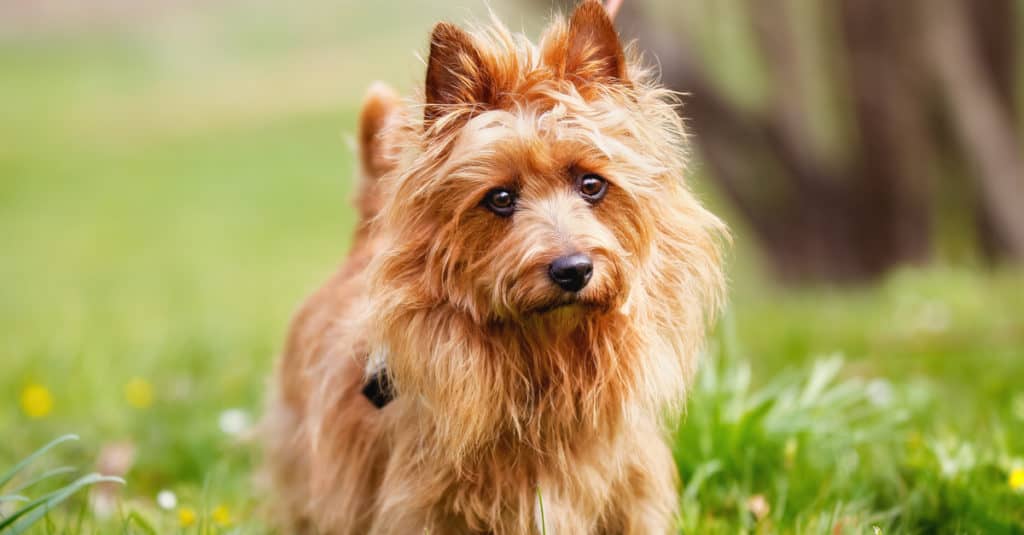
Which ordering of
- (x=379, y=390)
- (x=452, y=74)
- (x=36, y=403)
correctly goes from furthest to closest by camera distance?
(x=36, y=403)
(x=379, y=390)
(x=452, y=74)

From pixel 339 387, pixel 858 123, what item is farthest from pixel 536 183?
pixel 858 123

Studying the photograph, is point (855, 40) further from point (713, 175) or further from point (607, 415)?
point (607, 415)

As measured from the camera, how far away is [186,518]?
339 cm

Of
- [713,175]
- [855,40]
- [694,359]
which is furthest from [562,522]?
[713,175]

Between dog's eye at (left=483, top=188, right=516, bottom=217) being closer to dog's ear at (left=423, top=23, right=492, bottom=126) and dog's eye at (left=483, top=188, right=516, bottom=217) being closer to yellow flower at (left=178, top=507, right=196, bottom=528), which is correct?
dog's ear at (left=423, top=23, right=492, bottom=126)

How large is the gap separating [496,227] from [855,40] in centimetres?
607

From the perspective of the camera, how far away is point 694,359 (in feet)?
9.70

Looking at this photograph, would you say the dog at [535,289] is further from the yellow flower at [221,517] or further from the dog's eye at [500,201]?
the yellow flower at [221,517]

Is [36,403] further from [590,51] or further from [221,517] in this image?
[590,51]

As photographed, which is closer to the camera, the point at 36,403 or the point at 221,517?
the point at 221,517

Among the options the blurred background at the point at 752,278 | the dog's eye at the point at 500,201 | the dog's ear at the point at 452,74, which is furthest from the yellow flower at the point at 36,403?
the dog's eye at the point at 500,201

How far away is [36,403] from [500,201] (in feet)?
10.2

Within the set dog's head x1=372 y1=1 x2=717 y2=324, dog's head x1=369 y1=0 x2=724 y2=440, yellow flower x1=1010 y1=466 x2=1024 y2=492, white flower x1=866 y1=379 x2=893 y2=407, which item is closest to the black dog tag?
dog's head x1=369 y1=0 x2=724 y2=440

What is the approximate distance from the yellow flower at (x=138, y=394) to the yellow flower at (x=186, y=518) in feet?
4.64
